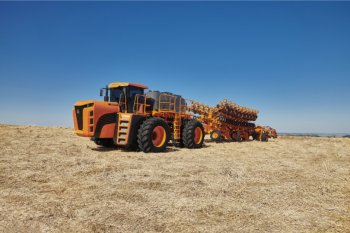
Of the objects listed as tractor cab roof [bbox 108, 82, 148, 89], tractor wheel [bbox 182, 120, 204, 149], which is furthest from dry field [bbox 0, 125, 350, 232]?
tractor wheel [bbox 182, 120, 204, 149]

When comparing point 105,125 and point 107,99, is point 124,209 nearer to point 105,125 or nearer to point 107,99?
point 105,125

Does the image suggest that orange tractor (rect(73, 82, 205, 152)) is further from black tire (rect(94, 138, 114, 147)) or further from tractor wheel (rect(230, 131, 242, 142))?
tractor wheel (rect(230, 131, 242, 142))

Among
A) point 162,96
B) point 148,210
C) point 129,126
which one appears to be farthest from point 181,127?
point 148,210

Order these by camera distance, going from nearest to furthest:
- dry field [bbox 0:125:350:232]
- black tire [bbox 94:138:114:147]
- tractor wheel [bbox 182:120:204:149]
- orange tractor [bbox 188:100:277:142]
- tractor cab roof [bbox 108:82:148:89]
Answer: dry field [bbox 0:125:350:232] < tractor cab roof [bbox 108:82:148:89] < black tire [bbox 94:138:114:147] < tractor wheel [bbox 182:120:204:149] < orange tractor [bbox 188:100:277:142]

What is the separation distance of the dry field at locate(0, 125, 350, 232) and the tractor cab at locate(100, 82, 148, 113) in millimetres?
→ 4298

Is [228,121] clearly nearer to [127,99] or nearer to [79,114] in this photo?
[127,99]

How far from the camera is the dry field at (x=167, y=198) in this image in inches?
152

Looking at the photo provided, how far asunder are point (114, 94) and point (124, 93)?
566 millimetres

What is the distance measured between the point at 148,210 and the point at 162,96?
9.43 m

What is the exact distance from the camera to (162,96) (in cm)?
1342

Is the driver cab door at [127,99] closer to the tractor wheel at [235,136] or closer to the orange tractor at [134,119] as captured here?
the orange tractor at [134,119]

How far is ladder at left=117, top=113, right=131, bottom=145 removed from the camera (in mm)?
10969

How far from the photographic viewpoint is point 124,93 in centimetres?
1191

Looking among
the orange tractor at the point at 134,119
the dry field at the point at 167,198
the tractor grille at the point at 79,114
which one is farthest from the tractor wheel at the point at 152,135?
the dry field at the point at 167,198
